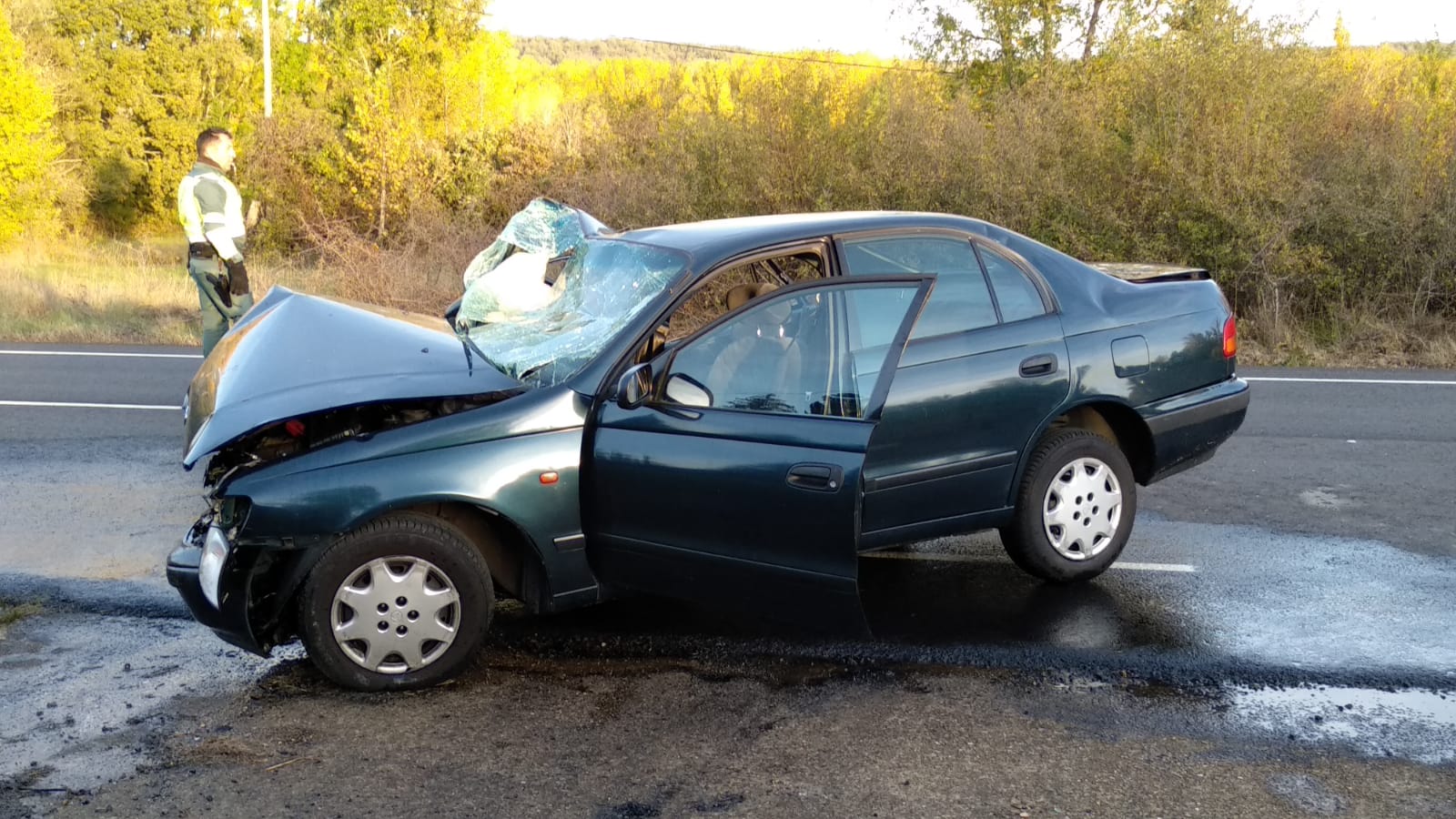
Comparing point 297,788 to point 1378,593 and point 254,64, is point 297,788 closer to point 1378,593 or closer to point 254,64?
point 1378,593

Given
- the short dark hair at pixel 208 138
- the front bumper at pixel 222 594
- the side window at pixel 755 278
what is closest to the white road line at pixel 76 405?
the short dark hair at pixel 208 138

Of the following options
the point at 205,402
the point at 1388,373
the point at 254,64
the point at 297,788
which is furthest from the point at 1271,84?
the point at 254,64

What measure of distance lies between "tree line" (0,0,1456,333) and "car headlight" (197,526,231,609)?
1251cm

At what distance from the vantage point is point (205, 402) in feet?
17.1

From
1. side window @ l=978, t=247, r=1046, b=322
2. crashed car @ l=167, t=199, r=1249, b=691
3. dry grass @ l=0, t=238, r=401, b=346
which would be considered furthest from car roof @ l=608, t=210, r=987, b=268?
dry grass @ l=0, t=238, r=401, b=346

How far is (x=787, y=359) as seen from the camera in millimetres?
4539

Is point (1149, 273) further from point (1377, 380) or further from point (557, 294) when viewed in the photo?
point (1377, 380)

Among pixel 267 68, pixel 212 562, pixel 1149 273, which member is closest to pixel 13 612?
pixel 212 562

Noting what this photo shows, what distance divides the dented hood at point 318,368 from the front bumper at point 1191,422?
295 cm

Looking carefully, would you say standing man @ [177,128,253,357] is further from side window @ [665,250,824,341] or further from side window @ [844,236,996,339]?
side window @ [844,236,996,339]

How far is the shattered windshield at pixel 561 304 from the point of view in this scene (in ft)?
15.8

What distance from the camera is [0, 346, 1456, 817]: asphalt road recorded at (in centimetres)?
376

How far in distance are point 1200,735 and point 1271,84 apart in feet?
41.9

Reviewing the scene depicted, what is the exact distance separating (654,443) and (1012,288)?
74.1 inches
